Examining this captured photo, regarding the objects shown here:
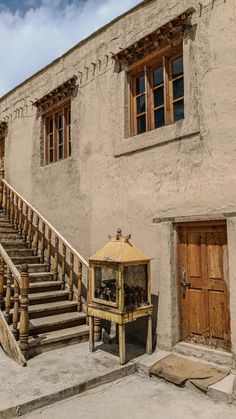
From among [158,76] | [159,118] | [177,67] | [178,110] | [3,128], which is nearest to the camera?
[178,110]

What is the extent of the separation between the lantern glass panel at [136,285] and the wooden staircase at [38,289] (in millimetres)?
1194

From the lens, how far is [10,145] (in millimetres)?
9734

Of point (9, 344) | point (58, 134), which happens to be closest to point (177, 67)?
point (58, 134)

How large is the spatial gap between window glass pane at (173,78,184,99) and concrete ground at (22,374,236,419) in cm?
416

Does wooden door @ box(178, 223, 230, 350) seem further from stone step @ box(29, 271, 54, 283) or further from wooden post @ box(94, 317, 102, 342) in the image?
stone step @ box(29, 271, 54, 283)

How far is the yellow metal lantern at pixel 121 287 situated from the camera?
476cm

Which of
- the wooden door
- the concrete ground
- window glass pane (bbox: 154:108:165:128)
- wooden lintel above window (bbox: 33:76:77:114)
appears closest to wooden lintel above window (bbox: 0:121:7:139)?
wooden lintel above window (bbox: 33:76:77:114)

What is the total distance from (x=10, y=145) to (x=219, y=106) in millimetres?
6596

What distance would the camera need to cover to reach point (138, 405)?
12.3 feet

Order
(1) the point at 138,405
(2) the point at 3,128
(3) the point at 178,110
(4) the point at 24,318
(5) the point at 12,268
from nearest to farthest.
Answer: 1. (1) the point at 138,405
2. (4) the point at 24,318
3. (5) the point at 12,268
4. (3) the point at 178,110
5. (2) the point at 3,128

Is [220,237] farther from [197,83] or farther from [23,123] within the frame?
[23,123]

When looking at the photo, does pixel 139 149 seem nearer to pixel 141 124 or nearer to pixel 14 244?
pixel 141 124

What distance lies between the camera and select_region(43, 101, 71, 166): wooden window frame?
25.8ft

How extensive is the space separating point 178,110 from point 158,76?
2.75 ft
